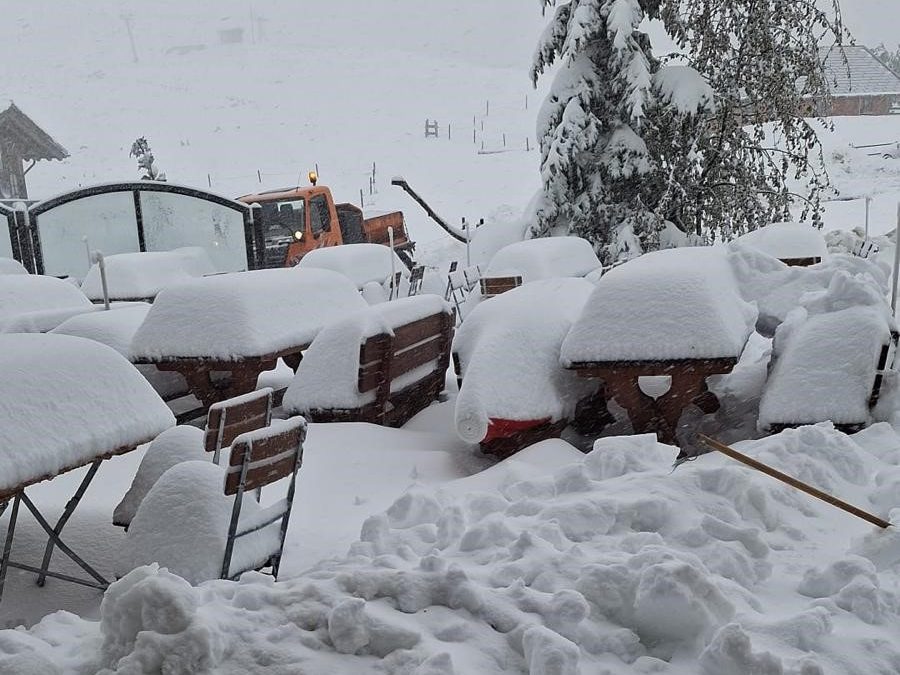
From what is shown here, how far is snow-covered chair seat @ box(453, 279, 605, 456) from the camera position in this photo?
5.66 meters

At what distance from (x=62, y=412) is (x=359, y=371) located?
282 cm

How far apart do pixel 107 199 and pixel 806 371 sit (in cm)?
1081

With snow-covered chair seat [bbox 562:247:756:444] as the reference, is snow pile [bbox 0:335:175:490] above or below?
above

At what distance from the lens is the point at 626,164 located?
42.8 ft

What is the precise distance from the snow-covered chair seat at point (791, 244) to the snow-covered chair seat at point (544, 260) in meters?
2.19

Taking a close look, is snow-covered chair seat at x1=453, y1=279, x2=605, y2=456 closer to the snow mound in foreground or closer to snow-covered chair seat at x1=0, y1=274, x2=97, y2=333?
the snow mound in foreground

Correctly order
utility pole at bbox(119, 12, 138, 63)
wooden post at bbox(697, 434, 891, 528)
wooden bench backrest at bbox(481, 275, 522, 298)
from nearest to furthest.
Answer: wooden post at bbox(697, 434, 891, 528) → wooden bench backrest at bbox(481, 275, 522, 298) → utility pole at bbox(119, 12, 138, 63)

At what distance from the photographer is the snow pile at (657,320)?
5602mm

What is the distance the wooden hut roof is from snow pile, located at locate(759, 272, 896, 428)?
23.3m

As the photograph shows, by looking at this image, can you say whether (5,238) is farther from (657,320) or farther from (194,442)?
(657,320)

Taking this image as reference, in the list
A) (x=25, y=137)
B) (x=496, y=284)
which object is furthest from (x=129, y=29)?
(x=496, y=284)

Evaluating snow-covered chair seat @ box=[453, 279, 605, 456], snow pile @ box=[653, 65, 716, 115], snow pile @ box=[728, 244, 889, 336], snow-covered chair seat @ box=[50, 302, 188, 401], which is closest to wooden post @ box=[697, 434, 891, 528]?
snow-covered chair seat @ box=[453, 279, 605, 456]

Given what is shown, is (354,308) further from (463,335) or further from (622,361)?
(622,361)

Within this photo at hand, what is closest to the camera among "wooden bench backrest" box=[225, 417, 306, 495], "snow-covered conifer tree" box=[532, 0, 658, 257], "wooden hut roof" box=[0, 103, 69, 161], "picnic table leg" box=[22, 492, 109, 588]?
"wooden bench backrest" box=[225, 417, 306, 495]
